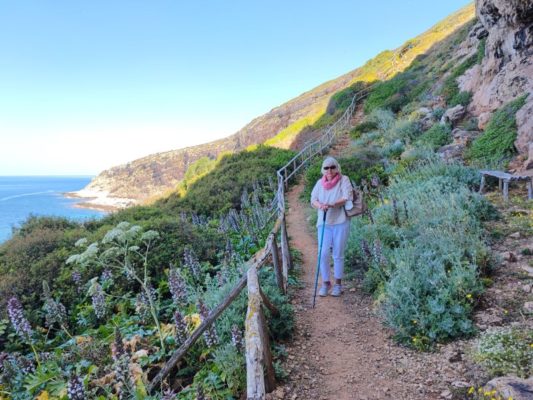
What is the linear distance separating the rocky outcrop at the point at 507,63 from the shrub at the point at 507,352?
714 cm

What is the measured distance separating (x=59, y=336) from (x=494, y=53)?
15.2 m

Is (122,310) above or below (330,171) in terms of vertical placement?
below

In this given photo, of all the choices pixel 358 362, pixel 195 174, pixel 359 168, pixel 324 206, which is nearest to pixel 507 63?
pixel 359 168

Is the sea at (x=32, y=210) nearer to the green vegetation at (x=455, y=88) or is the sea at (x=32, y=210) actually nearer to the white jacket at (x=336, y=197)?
the white jacket at (x=336, y=197)

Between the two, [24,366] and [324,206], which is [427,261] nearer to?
[324,206]

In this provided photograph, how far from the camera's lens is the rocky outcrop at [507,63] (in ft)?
31.9

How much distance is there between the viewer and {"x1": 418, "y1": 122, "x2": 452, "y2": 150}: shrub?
38.5 ft

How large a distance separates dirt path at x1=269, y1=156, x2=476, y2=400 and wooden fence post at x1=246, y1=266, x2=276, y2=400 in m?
0.26

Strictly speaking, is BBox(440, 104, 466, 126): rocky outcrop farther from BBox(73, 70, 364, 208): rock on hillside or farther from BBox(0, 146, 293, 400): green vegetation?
BBox(73, 70, 364, 208): rock on hillside

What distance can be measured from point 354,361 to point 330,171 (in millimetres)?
2466

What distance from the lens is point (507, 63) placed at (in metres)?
11.5

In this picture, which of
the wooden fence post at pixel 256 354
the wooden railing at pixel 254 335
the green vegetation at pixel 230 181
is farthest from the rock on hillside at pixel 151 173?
the wooden fence post at pixel 256 354

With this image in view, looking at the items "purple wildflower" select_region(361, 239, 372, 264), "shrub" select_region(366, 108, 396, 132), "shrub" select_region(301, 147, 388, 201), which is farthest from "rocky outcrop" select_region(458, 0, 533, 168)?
"purple wildflower" select_region(361, 239, 372, 264)

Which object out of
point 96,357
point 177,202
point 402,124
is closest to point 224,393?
point 96,357
